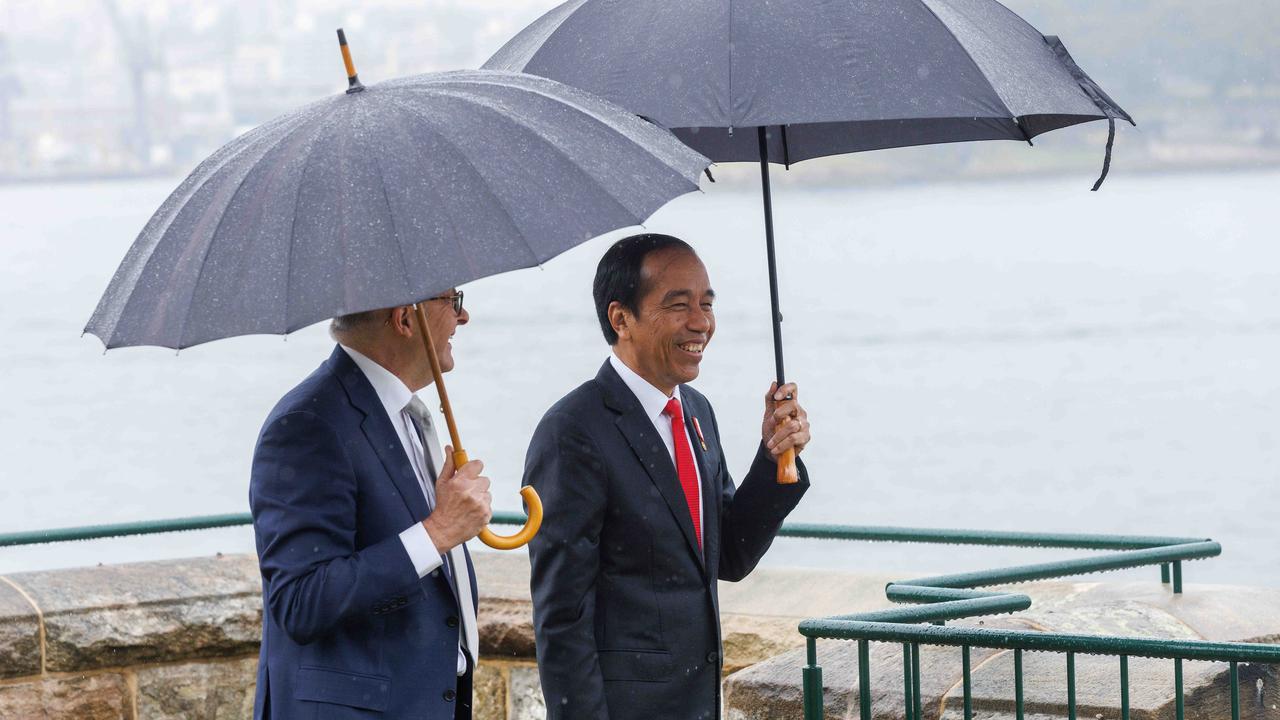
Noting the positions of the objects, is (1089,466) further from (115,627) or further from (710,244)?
(710,244)

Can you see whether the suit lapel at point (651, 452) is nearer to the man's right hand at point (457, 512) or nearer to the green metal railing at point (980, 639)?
the green metal railing at point (980, 639)

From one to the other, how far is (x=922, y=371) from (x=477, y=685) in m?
50.2

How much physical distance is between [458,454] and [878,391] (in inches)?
1914

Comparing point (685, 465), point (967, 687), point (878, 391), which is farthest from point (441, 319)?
point (878, 391)

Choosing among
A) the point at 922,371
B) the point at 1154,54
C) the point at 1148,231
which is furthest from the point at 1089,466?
the point at 1148,231

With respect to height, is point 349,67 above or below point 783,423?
above

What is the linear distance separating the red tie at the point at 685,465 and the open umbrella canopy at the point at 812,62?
0.56 m

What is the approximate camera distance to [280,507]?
103 inches

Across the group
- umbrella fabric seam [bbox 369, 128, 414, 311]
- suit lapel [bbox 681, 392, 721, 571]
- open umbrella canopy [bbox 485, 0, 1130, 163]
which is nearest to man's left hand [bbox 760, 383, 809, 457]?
suit lapel [bbox 681, 392, 721, 571]

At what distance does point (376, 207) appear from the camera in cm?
249

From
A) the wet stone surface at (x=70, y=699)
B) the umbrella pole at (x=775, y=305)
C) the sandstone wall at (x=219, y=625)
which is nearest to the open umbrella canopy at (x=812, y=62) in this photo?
the umbrella pole at (x=775, y=305)

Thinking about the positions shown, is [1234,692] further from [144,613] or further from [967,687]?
[144,613]

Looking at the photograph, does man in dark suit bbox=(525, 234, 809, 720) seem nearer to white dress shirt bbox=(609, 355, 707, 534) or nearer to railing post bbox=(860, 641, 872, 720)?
white dress shirt bbox=(609, 355, 707, 534)

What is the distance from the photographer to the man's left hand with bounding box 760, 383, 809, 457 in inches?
127
